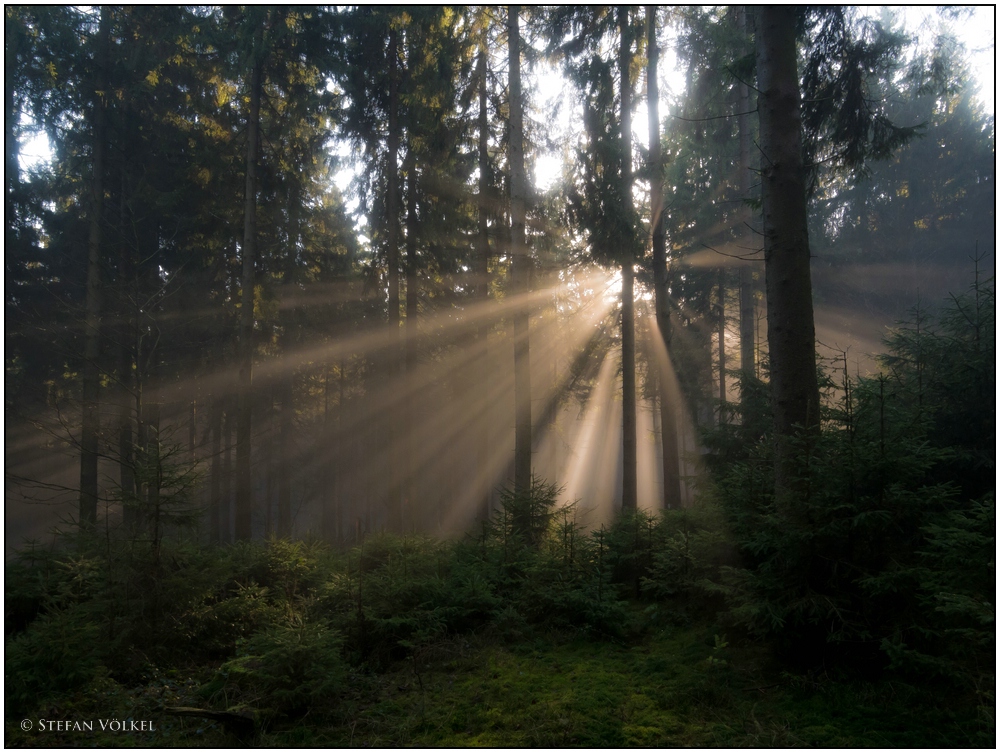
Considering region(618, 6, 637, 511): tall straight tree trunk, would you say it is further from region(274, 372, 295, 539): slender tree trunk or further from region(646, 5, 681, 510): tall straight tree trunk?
region(274, 372, 295, 539): slender tree trunk

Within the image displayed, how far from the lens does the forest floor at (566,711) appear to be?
12.8ft

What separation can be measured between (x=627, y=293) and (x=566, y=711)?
11.1 m

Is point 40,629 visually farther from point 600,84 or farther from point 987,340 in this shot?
point 600,84

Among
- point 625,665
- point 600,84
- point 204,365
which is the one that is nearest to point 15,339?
point 204,365

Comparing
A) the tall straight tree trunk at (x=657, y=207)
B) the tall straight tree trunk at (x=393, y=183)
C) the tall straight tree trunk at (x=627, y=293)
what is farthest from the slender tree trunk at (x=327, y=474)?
the tall straight tree trunk at (x=657, y=207)

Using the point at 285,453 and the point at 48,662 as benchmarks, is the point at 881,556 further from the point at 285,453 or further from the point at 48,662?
the point at 285,453

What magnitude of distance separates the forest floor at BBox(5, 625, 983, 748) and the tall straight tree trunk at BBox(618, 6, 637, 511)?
770 cm

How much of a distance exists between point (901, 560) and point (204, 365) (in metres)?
18.6

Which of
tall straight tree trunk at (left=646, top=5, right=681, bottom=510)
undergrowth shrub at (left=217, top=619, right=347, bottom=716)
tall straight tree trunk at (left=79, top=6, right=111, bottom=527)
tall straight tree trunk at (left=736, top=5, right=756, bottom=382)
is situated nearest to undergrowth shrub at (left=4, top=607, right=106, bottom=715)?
undergrowth shrub at (left=217, top=619, right=347, bottom=716)

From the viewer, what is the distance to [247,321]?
45.3 ft

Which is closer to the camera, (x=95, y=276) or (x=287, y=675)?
(x=287, y=675)

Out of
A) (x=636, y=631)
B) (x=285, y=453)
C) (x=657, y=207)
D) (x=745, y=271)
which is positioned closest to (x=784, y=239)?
(x=636, y=631)

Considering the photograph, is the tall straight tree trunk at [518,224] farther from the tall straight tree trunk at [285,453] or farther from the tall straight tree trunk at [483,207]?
the tall straight tree trunk at [285,453]

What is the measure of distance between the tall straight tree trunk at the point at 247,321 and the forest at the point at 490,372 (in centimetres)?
11
